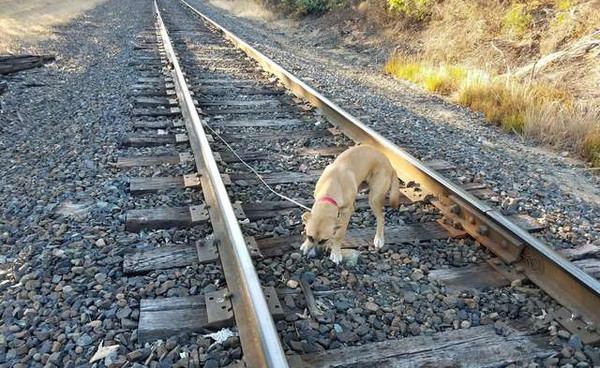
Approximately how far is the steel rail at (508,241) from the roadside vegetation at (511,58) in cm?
246

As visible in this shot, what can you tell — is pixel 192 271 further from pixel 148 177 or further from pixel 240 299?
pixel 148 177

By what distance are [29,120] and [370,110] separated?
448 cm

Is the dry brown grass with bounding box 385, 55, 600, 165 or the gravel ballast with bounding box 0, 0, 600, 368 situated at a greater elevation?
the dry brown grass with bounding box 385, 55, 600, 165

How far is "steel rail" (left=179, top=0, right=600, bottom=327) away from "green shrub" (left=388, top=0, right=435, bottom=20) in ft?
31.2

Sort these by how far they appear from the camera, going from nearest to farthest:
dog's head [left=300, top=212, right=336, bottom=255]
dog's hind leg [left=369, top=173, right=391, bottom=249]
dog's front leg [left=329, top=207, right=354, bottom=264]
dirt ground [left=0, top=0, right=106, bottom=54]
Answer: dog's head [left=300, top=212, right=336, bottom=255] → dog's front leg [left=329, top=207, right=354, bottom=264] → dog's hind leg [left=369, top=173, right=391, bottom=249] → dirt ground [left=0, top=0, right=106, bottom=54]

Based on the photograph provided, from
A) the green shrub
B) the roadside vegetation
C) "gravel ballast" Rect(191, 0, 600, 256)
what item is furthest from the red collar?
the green shrub

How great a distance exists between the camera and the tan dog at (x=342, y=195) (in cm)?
298

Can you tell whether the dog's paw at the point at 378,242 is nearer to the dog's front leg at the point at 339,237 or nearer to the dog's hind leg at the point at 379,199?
the dog's hind leg at the point at 379,199

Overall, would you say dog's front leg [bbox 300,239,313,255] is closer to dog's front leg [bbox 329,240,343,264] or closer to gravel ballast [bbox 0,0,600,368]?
gravel ballast [bbox 0,0,600,368]

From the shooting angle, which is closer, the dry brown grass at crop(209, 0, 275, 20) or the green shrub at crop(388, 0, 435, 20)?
the green shrub at crop(388, 0, 435, 20)

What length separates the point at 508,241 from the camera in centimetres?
329

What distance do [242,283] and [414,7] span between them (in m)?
12.6

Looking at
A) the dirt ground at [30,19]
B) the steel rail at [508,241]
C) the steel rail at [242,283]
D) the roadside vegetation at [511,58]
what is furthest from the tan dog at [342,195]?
the dirt ground at [30,19]

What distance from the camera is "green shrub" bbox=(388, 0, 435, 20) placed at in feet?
43.5
